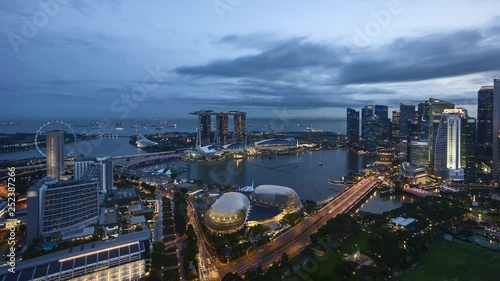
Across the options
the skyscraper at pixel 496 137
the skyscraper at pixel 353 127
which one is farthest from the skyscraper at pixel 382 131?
the skyscraper at pixel 496 137

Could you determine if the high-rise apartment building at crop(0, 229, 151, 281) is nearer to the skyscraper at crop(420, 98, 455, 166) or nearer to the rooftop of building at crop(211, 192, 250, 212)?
the rooftop of building at crop(211, 192, 250, 212)

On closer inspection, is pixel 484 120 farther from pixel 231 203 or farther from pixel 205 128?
pixel 205 128

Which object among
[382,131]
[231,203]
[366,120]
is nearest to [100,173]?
[231,203]

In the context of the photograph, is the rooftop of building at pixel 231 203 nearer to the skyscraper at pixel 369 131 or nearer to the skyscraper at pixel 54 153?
the skyscraper at pixel 54 153

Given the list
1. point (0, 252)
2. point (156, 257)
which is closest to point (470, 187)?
point (156, 257)

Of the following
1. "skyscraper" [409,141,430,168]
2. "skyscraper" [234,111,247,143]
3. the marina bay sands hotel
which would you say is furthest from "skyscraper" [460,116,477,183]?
"skyscraper" [234,111,247,143]

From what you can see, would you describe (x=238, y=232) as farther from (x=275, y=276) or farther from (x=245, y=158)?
(x=245, y=158)
